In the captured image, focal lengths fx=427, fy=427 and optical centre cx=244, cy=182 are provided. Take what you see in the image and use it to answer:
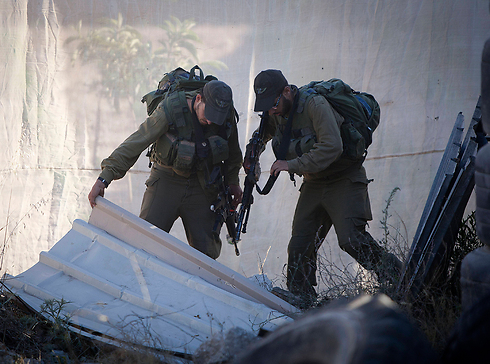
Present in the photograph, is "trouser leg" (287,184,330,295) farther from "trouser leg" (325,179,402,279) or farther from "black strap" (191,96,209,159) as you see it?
"black strap" (191,96,209,159)

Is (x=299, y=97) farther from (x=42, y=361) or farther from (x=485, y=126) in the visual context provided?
(x=42, y=361)

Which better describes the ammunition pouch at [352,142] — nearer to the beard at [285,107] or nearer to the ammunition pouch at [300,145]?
the ammunition pouch at [300,145]

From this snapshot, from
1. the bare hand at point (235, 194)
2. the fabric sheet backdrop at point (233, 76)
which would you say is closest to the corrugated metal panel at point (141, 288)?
the bare hand at point (235, 194)

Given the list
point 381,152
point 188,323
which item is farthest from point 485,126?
point 381,152

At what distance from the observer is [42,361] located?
1.74 meters

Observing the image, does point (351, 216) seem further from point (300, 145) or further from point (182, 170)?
point (182, 170)

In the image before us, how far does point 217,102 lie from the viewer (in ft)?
9.11

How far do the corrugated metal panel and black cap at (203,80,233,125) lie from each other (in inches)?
34.8

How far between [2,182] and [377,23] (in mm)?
4066

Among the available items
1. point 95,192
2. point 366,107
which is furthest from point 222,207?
point 366,107

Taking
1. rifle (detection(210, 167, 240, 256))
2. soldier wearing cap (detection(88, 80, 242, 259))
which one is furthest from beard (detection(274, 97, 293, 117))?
rifle (detection(210, 167, 240, 256))


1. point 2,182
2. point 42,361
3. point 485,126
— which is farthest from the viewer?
point 2,182

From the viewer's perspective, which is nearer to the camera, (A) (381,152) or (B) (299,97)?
(B) (299,97)

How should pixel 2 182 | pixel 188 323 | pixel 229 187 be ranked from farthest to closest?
pixel 2 182 < pixel 229 187 < pixel 188 323
